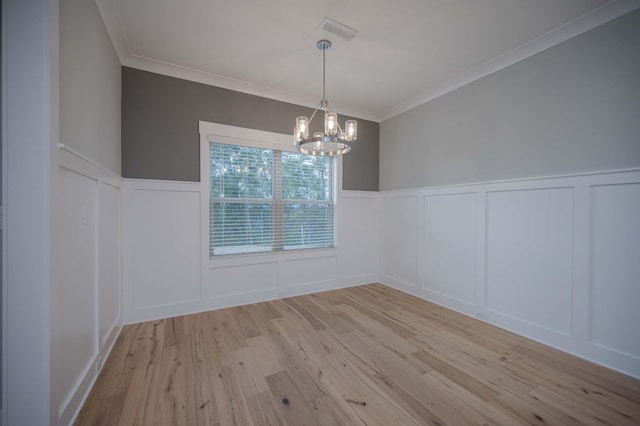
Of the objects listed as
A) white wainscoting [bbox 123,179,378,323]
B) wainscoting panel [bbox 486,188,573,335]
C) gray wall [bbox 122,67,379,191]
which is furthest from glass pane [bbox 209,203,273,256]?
wainscoting panel [bbox 486,188,573,335]

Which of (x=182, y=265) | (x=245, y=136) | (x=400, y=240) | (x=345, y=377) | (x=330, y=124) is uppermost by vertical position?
(x=245, y=136)

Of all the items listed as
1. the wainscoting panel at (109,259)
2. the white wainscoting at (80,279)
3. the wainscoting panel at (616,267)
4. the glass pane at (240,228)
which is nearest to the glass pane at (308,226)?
the glass pane at (240,228)

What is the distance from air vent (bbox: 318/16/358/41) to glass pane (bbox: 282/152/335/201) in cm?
162

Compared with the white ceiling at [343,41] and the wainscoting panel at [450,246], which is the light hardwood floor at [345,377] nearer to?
the wainscoting panel at [450,246]

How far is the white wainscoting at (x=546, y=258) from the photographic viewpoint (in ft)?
6.50

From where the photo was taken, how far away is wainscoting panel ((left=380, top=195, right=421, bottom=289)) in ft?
12.2

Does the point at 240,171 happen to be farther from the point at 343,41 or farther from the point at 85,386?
the point at 85,386

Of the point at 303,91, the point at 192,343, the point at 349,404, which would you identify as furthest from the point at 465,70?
the point at 192,343

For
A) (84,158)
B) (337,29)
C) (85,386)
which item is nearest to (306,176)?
(337,29)

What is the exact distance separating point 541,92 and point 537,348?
235 centimetres

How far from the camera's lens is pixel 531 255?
2.50m

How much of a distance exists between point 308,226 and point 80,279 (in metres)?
2.58

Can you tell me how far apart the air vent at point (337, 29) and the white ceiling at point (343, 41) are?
4 cm

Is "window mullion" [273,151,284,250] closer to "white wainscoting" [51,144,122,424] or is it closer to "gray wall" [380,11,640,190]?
"white wainscoting" [51,144,122,424]
